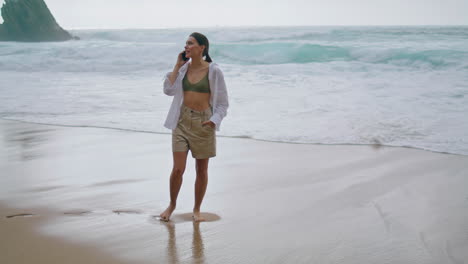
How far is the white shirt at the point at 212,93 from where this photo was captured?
4191 mm

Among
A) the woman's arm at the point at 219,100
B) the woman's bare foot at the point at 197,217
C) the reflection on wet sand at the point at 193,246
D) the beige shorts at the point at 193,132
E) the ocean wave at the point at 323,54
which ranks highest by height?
the woman's arm at the point at 219,100

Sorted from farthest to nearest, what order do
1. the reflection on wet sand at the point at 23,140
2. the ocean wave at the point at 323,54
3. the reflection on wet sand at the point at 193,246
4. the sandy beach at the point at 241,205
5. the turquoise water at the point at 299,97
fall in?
the ocean wave at the point at 323,54, the turquoise water at the point at 299,97, the reflection on wet sand at the point at 23,140, the sandy beach at the point at 241,205, the reflection on wet sand at the point at 193,246

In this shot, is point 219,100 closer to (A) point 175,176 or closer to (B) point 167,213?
(A) point 175,176

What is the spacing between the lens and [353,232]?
4.16 meters

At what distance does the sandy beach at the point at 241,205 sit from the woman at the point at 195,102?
0.65 metres

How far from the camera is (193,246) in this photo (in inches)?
150

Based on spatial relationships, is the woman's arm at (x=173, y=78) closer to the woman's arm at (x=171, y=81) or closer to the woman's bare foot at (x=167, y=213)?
the woman's arm at (x=171, y=81)

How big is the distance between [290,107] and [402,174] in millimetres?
4795

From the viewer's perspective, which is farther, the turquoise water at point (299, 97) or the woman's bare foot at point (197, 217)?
the turquoise water at point (299, 97)

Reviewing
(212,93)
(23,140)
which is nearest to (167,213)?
(212,93)

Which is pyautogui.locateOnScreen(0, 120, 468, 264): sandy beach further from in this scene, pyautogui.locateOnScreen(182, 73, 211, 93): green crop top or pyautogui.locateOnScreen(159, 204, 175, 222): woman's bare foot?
pyautogui.locateOnScreen(182, 73, 211, 93): green crop top

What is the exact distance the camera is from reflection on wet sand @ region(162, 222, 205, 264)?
140 inches

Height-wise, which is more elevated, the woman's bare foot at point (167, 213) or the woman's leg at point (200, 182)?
the woman's leg at point (200, 182)

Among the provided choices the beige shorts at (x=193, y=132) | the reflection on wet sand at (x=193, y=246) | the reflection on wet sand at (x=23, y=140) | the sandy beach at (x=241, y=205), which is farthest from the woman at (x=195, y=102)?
the reflection on wet sand at (x=23, y=140)
